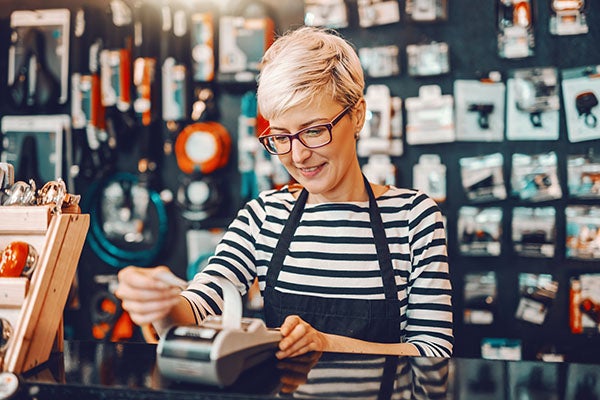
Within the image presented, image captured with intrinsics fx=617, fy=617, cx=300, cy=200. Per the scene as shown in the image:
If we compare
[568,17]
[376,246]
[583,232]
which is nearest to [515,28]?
[568,17]

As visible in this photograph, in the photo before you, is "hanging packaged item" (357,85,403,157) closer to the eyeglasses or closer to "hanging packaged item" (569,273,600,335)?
"hanging packaged item" (569,273,600,335)

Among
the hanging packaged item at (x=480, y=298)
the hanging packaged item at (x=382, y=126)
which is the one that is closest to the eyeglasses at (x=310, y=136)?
the hanging packaged item at (x=382, y=126)

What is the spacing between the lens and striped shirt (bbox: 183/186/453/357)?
5.75 ft

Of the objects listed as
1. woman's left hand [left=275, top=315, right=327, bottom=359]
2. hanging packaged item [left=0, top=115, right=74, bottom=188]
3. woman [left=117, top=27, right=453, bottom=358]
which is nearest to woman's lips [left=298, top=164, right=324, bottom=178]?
woman [left=117, top=27, right=453, bottom=358]

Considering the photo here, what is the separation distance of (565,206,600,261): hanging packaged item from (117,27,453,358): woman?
1.76m

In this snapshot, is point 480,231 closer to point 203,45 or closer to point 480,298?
point 480,298

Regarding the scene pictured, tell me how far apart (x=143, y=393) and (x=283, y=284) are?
2.69 feet

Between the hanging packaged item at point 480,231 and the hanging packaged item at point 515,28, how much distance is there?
34.5 inches

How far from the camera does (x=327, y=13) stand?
3.65 meters

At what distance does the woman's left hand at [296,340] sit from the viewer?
1352 mm

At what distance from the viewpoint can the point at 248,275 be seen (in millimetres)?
1979

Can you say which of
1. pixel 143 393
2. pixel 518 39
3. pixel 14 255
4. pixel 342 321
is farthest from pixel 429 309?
pixel 518 39

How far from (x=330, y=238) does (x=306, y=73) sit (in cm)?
52

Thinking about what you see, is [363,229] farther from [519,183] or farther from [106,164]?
[106,164]
